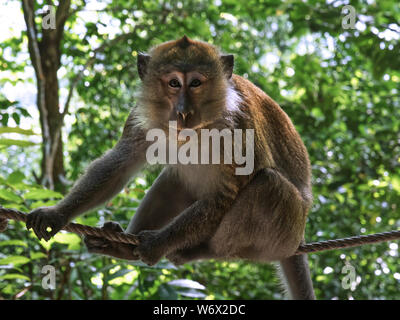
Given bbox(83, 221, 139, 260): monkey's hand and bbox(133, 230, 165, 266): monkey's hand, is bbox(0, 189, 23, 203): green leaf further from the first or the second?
bbox(133, 230, 165, 266): monkey's hand

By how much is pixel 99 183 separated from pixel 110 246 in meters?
0.49

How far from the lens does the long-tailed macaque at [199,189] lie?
3176 millimetres

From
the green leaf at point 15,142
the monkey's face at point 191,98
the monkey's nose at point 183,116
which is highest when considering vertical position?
the monkey's face at point 191,98

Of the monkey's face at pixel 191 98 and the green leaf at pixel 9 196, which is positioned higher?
the monkey's face at pixel 191 98

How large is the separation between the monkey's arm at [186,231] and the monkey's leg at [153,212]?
0.22 metres

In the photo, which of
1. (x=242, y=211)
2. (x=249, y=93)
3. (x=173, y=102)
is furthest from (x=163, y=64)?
(x=242, y=211)

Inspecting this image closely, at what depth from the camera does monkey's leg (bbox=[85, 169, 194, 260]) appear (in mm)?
3303

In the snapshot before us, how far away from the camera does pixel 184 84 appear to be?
3.15 meters

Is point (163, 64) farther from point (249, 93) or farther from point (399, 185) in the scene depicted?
point (399, 185)

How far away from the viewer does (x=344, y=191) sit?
6.46m

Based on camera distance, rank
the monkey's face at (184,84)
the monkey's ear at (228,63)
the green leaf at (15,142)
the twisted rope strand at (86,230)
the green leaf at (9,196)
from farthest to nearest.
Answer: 1. the monkey's ear at (228,63)
2. the green leaf at (9,196)
3. the monkey's face at (184,84)
4. the green leaf at (15,142)
5. the twisted rope strand at (86,230)

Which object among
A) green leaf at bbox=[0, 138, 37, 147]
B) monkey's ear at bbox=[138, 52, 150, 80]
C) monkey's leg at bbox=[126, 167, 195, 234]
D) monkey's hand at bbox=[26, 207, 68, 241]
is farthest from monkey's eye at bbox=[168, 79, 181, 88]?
monkey's hand at bbox=[26, 207, 68, 241]

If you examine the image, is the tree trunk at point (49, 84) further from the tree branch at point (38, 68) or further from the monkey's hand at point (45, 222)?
the monkey's hand at point (45, 222)

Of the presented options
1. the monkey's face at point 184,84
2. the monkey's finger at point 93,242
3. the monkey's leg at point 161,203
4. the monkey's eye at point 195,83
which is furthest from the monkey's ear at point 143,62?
the monkey's finger at point 93,242
